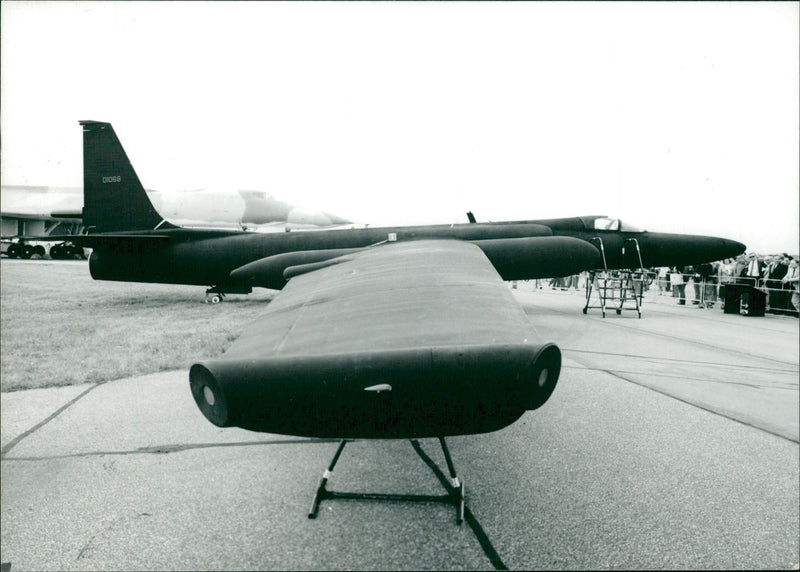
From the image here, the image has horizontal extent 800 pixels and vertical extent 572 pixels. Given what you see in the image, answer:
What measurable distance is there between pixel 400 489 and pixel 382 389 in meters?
1.62

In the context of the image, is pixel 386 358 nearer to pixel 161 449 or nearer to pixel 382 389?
pixel 382 389

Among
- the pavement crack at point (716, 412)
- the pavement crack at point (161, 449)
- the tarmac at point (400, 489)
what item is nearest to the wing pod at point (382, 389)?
the tarmac at point (400, 489)

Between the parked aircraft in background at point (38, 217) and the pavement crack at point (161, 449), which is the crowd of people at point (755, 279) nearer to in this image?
the pavement crack at point (161, 449)

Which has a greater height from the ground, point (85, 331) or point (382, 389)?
point (382, 389)

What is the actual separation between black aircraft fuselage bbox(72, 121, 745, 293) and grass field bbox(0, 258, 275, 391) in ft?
1.82

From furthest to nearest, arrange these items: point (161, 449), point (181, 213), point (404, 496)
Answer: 1. point (181, 213)
2. point (161, 449)
3. point (404, 496)

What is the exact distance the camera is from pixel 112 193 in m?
5.09

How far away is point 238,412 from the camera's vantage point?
1.18 metres

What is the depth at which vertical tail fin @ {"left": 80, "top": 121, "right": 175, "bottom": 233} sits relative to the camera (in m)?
Answer: 4.55

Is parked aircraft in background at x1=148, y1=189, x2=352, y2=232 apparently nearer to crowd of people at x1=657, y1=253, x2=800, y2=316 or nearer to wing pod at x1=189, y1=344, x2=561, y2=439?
wing pod at x1=189, y1=344, x2=561, y2=439

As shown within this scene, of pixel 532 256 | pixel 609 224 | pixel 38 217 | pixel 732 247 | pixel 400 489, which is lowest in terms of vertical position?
pixel 400 489

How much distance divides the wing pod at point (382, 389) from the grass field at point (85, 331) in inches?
108

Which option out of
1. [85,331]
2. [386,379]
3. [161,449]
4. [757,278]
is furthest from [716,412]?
[757,278]

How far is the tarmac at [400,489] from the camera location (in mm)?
2020
